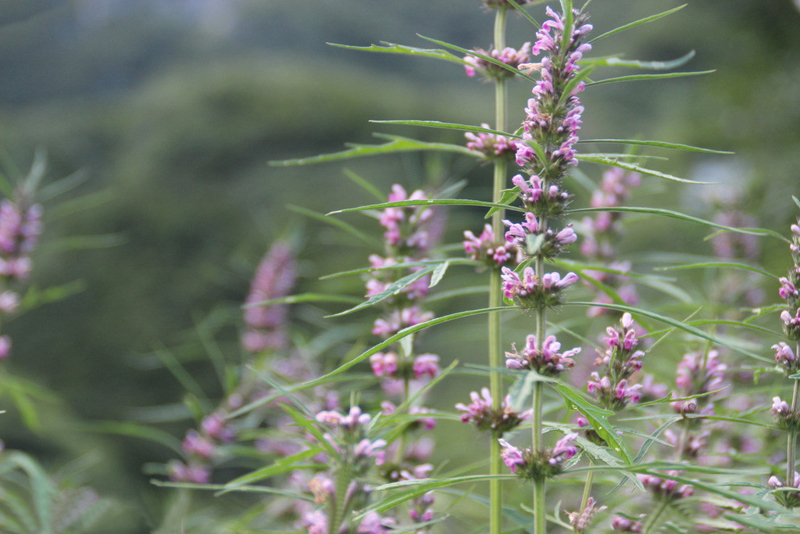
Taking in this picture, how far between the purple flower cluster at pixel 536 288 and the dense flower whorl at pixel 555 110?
87 mm

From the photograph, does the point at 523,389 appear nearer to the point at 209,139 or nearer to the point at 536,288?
the point at 536,288

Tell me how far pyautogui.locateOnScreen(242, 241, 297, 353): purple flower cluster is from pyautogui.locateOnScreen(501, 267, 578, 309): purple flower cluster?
86 cm

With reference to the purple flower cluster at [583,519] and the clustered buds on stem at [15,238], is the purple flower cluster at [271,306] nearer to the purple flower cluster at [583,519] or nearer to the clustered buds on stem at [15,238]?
the clustered buds on stem at [15,238]

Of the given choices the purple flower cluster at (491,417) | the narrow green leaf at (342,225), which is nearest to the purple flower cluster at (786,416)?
the purple flower cluster at (491,417)

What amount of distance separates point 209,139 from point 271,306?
1414 mm

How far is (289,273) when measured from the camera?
135cm

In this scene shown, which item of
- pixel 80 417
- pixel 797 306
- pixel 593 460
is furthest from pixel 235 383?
pixel 80 417

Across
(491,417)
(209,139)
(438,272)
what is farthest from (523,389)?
(209,139)

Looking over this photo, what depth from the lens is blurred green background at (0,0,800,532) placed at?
6.87ft

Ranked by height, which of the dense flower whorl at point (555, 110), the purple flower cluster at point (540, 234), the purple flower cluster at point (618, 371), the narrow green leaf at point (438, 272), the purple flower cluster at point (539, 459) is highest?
the dense flower whorl at point (555, 110)

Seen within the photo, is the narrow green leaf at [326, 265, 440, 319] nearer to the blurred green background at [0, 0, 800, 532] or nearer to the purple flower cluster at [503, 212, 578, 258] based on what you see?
the purple flower cluster at [503, 212, 578, 258]

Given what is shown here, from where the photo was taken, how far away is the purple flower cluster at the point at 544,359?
1.72ft

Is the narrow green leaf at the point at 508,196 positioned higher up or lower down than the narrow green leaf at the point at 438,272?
higher up

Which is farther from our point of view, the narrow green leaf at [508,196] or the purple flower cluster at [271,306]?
the purple flower cluster at [271,306]
